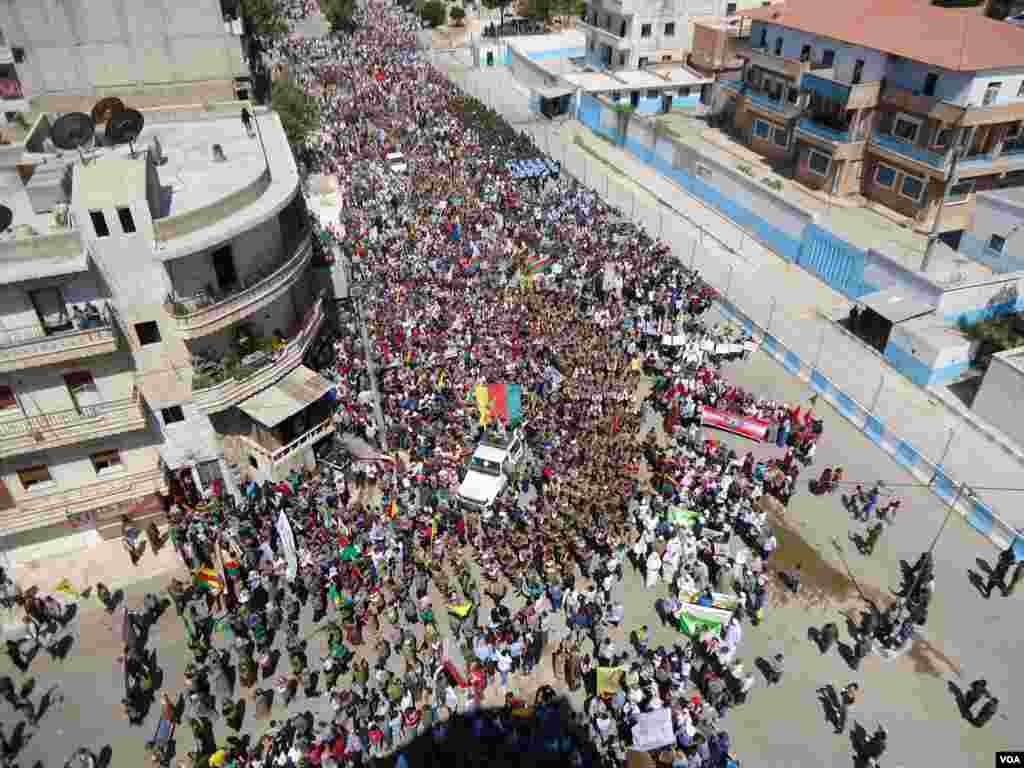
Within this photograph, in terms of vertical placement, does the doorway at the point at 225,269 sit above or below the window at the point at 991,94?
below

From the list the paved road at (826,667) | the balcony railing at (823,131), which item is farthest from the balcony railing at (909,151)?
the paved road at (826,667)

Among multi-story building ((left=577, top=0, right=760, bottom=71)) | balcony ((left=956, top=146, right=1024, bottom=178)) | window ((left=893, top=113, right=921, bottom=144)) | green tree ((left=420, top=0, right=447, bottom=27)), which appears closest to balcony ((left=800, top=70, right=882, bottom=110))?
window ((left=893, top=113, right=921, bottom=144))

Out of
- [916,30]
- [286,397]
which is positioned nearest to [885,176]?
[916,30]

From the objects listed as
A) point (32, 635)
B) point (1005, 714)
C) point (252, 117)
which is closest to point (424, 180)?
point (252, 117)

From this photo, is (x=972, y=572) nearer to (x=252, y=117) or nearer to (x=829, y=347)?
(x=829, y=347)

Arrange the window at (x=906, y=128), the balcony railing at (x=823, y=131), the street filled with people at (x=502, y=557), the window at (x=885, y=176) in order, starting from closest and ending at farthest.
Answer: the street filled with people at (x=502, y=557) < the window at (x=906, y=128) < the window at (x=885, y=176) < the balcony railing at (x=823, y=131)

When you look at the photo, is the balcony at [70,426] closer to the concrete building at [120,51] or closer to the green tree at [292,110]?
the concrete building at [120,51]
